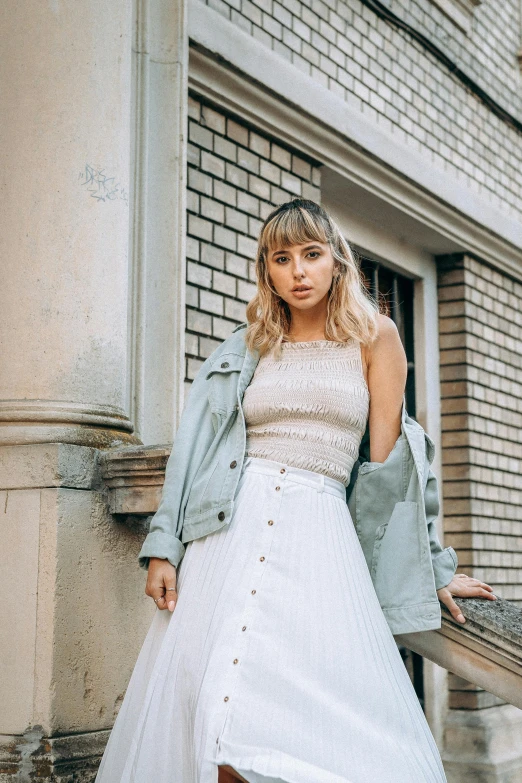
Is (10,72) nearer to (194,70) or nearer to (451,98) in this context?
(194,70)

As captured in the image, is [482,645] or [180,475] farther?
[482,645]

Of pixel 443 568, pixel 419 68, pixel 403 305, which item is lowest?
pixel 443 568

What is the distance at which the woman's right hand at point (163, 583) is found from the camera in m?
2.77

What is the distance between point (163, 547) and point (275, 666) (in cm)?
49

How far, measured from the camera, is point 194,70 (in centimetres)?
534

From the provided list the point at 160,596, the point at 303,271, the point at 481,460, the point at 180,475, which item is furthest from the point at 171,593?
the point at 481,460

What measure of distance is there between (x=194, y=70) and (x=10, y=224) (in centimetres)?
193

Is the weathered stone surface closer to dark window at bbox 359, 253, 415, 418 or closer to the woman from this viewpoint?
the woman

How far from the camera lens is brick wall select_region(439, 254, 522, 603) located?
797 centimetres

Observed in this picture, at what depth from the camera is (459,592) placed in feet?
9.95

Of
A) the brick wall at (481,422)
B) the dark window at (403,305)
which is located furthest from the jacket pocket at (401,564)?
the dark window at (403,305)

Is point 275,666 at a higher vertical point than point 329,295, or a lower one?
lower

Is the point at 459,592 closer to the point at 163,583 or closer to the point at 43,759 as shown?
the point at 163,583

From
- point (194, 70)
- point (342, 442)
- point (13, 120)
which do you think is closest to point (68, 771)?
point (342, 442)
